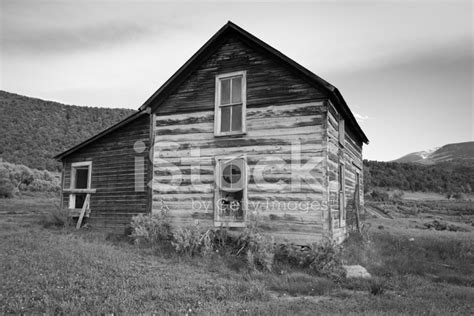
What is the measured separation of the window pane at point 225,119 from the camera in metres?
11.2

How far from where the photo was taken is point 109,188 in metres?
15.0

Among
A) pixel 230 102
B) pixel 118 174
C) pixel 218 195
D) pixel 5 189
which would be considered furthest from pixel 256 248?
pixel 5 189

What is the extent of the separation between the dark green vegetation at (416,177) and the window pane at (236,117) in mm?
34330

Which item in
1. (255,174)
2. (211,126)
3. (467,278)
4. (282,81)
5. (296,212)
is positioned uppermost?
(282,81)

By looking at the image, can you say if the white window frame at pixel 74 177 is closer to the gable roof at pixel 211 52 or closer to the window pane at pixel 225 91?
the gable roof at pixel 211 52

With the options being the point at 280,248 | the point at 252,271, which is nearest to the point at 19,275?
the point at 252,271

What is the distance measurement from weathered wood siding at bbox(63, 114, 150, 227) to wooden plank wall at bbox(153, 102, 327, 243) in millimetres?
2482

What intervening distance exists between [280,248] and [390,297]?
12.1 ft

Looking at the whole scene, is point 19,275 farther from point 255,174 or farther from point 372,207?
point 372,207

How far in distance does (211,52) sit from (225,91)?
55.7 inches

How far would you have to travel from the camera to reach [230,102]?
1124 centimetres

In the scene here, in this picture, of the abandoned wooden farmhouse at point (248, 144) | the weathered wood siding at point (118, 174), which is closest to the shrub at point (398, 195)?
the abandoned wooden farmhouse at point (248, 144)

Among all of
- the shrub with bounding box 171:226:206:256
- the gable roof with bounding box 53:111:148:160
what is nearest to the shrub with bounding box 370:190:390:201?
the gable roof with bounding box 53:111:148:160

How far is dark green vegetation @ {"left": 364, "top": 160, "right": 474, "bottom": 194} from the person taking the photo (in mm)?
42344
